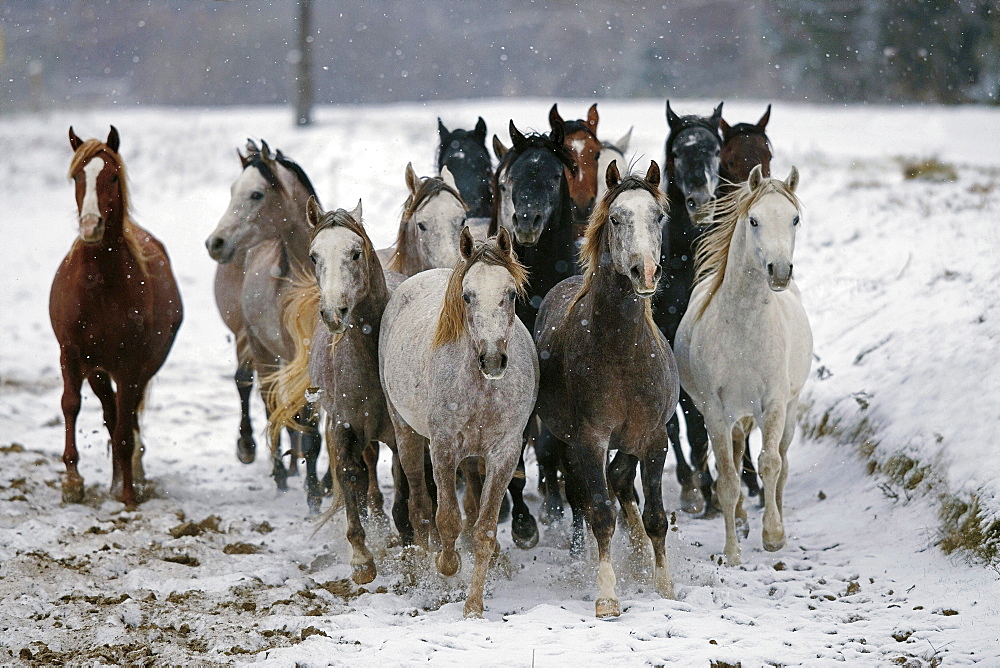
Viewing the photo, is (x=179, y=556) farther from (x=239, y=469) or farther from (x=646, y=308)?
(x=646, y=308)

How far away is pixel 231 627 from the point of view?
4.62m

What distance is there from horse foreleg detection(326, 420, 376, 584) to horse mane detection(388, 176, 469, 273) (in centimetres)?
136

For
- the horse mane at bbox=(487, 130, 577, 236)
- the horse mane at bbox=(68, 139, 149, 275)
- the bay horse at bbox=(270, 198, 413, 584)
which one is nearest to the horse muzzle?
the horse mane at bbox=(68, 139, 149, 275)

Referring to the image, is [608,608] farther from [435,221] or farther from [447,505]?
[435,221]

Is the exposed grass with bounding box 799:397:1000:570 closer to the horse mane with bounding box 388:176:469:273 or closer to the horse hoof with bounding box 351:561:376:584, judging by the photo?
the horse hoof with bounding box 351:561:376:584

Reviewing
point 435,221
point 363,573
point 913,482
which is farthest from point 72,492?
point 913,482

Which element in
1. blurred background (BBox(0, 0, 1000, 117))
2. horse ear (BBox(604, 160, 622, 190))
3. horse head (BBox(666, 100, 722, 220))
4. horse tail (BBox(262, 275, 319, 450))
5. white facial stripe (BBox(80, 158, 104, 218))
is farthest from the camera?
blurred background (BBox(0, 0, 1000, 117))

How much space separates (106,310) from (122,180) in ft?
3.15

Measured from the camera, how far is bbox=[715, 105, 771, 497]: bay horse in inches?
260

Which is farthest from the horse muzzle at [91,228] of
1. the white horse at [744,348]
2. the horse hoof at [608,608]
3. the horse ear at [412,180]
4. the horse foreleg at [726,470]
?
the horse foreleg at [726,470]

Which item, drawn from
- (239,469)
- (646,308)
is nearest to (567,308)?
(646,308)

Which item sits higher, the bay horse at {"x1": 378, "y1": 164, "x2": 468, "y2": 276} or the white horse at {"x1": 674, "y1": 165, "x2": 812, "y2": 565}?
the bay horse at {"x1": 378, "y1": 164, "x2": 468, "y2": 276}

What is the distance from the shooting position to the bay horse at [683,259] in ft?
20.4

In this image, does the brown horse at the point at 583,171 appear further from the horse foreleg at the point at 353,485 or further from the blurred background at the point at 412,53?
the blurred background at the point at 412,53
